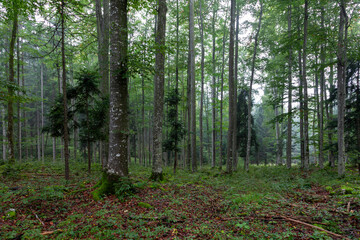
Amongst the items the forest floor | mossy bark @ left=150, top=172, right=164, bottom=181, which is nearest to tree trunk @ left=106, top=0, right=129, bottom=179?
the forest floor

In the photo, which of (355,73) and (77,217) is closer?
(77,217)

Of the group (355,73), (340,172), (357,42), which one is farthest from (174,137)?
(355,73)

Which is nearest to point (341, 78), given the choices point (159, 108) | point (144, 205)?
point (159, 108)

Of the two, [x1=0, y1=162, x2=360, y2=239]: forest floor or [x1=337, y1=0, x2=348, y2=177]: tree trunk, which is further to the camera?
[x1=337, y1=0, x2=348, y2=177]: tree trunk

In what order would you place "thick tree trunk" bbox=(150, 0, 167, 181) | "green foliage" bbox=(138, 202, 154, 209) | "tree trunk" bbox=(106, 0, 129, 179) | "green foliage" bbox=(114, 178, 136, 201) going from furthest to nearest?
"thick tree trunk" bbox=(150, 0, 167, 181), "tree trunk" bbox=(106, 0, 129, 179), "green foliage" bbox=(114, 178, 136, 201), "green foliage" bbox=(138, 202, 154, 209)

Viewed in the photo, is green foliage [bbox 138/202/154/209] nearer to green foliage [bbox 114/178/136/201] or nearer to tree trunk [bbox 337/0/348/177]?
green foliage [bbox 114/178/136/201]

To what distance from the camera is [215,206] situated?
545 cm

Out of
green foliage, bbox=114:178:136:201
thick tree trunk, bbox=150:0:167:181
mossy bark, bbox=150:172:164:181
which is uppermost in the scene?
thick tree trunk, bbox=150:0:167:181

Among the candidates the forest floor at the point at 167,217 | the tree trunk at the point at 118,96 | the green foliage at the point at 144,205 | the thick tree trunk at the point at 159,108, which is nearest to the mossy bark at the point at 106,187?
the tree trunk at the point at 118,96

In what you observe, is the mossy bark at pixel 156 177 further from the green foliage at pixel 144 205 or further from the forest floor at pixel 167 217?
the green foliage at pixel 144 205

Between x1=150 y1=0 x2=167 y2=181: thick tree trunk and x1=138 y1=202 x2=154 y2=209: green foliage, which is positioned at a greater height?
x1=150 y1=0 x2=167 y2=181: thick tree trunk

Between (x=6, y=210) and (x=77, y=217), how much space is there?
1.98m

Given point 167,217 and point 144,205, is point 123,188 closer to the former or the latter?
point 144,205

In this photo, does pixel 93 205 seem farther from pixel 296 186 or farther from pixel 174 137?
pixel 296 186
